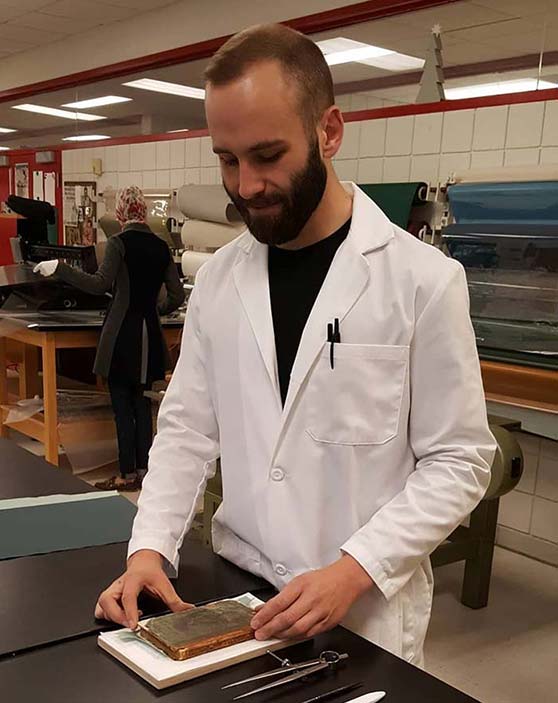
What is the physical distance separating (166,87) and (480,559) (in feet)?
13.9

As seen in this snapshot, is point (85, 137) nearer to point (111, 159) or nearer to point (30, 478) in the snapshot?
point (111, 159)

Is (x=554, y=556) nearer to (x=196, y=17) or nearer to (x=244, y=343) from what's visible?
(x=244, y=343)

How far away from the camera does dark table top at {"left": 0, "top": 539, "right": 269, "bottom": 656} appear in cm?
100

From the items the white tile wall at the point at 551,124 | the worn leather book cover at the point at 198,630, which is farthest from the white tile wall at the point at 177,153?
the worn leather book cover at the point at 198,630

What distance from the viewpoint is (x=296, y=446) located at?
3.66ft

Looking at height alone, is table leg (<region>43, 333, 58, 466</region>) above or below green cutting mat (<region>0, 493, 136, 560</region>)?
below

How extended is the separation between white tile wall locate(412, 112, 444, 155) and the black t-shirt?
8.27ft

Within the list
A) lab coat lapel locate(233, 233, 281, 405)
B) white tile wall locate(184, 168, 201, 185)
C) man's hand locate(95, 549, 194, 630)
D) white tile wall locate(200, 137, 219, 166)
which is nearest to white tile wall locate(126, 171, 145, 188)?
white tile wall locate(184, 168, 201, 185)

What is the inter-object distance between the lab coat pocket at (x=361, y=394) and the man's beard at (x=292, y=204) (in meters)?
0.18

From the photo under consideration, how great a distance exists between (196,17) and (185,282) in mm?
1814

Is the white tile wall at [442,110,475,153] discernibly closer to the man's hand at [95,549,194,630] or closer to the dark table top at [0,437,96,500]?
the dark table top at [0,437,96,500]

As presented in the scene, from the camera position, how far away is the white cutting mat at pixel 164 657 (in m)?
0.88

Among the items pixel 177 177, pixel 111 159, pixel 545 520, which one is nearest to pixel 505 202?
pixel 545 520

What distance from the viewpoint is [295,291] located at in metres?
1.19
